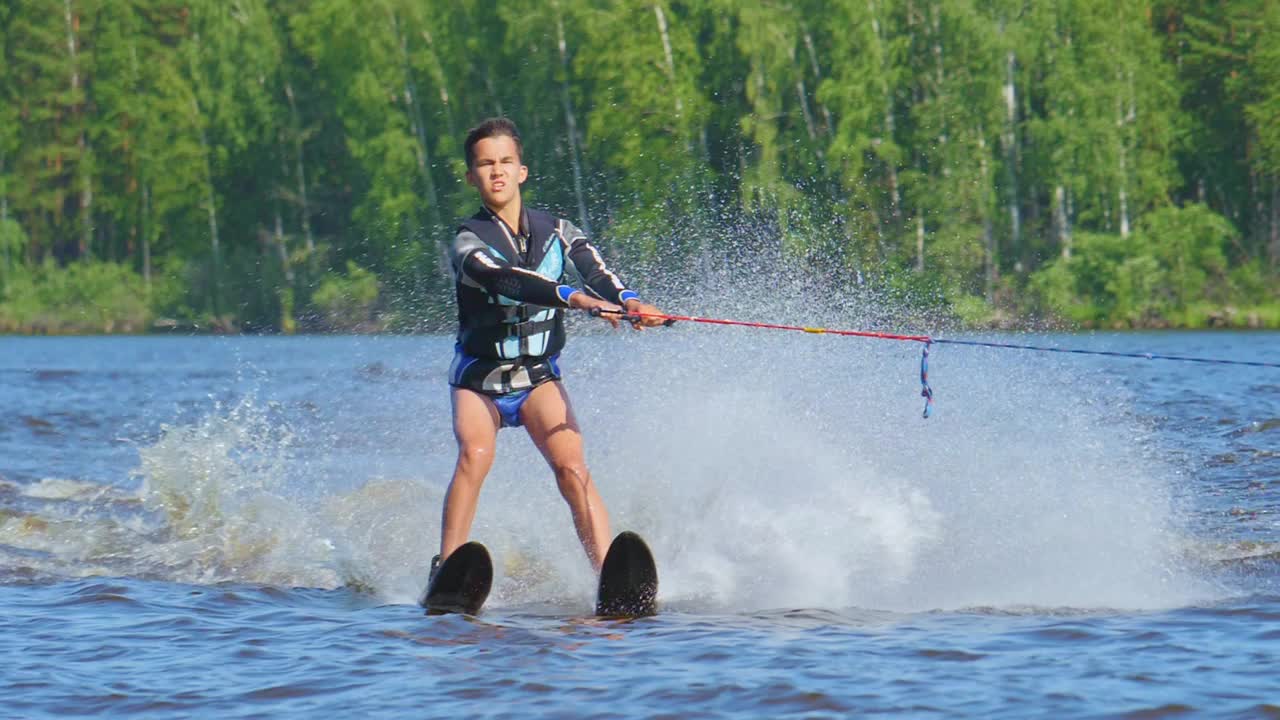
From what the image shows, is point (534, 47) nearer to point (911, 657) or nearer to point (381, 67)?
point (381, 67)

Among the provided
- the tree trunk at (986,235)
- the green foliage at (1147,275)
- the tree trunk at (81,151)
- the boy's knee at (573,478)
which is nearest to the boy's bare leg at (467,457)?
the boy's knee at (573,478)

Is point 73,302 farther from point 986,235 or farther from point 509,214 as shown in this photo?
point 509,214

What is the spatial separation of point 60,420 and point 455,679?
1001 centimetres

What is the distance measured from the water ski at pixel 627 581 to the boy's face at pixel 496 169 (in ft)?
3.97

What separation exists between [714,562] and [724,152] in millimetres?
26844

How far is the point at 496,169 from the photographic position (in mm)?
5219

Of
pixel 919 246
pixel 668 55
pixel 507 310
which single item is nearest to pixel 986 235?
pixel 919 246

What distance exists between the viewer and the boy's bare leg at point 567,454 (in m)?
5.25

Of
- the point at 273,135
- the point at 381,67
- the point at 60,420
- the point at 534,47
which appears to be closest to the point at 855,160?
the point at 534,47

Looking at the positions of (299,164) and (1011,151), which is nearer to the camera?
(1011,151)

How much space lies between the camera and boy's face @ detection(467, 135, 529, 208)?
17.1 feet

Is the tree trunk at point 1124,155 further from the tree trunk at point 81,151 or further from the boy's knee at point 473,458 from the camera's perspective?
the tree trunk at point 81,151

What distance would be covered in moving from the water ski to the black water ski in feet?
1.30

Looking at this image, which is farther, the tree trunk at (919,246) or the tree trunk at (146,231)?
the tree trunk at (146,231)
